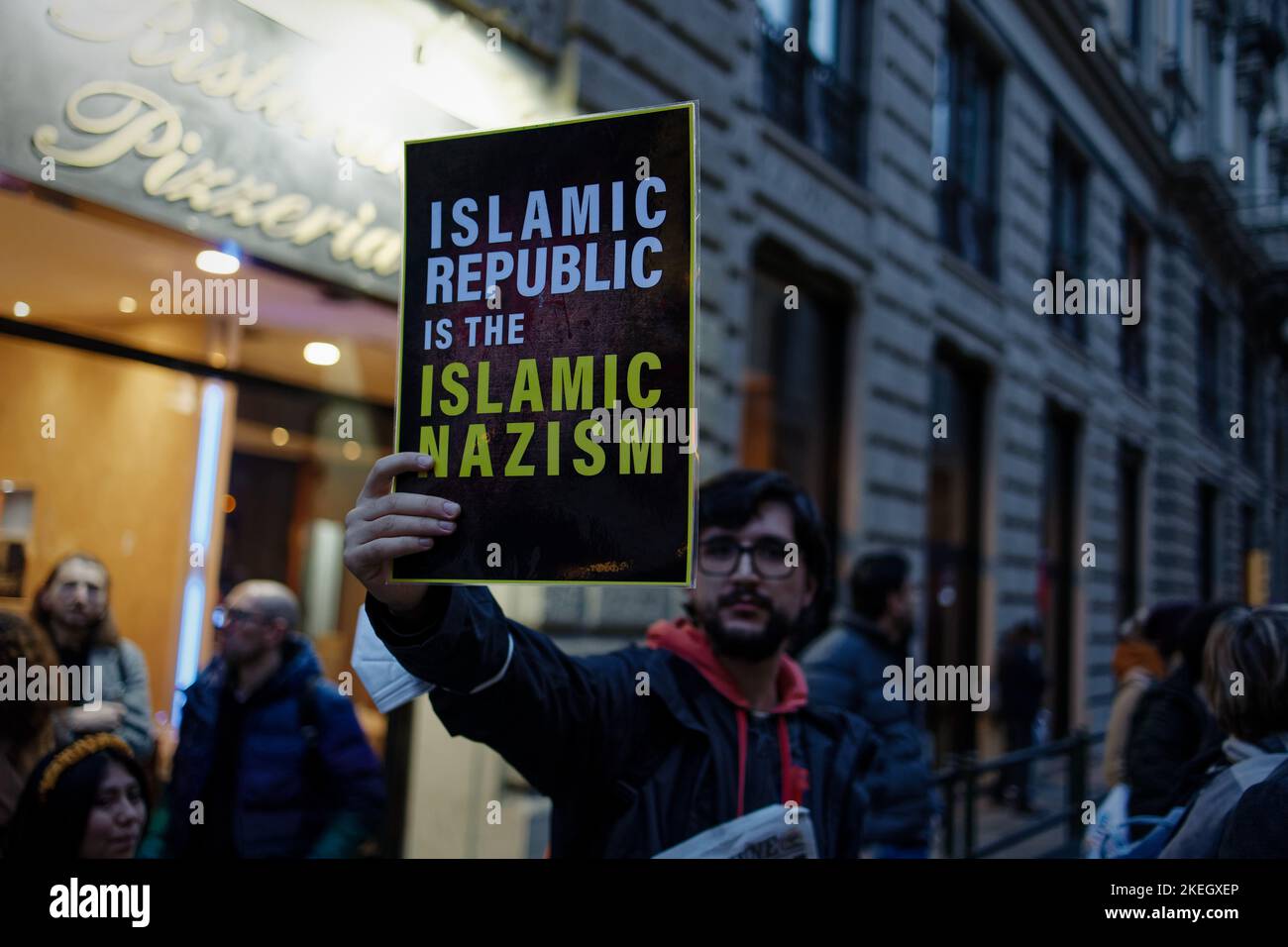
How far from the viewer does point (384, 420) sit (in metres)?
6.53

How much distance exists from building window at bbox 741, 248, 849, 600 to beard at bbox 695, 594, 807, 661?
604 centimetres

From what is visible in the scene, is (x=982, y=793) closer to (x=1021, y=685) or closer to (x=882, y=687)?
(x=1021, y=685)

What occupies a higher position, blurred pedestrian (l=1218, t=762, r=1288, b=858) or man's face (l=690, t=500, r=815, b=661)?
man's face (l=690, t=500, r=815, b=661)

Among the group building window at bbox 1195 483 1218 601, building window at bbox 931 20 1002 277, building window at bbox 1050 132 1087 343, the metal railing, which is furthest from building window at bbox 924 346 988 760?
building window at bbox 1195 483 1218 601

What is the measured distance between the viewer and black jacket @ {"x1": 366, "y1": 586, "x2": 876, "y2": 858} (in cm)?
185

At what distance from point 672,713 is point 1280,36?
62.5 feet

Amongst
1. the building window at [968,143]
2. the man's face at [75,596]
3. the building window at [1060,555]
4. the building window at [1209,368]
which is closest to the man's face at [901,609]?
the man's face at [75,596]

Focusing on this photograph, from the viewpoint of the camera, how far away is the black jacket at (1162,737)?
3615mm

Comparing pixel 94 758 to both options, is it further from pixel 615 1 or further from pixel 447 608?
pixel 615 1

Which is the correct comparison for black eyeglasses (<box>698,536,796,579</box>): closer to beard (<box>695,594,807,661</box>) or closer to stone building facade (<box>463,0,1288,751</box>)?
beard (<box>695,594,807,661</box>)

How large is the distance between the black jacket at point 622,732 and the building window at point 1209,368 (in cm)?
2108

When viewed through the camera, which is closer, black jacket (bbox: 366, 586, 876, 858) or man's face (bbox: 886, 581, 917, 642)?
black jacket (bbox: 366, 586, 876, 858)

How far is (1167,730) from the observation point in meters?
3.71
